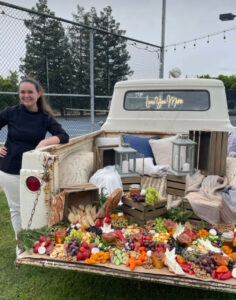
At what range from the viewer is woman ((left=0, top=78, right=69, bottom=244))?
268cm

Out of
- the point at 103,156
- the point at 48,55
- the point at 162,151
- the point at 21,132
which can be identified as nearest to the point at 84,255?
the point at 21,132

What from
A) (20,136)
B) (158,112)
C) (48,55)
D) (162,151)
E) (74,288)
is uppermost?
(48,55)

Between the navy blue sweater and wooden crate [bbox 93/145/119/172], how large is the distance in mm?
426

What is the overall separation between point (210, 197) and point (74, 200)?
47.2 inches

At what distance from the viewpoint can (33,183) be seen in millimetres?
2199

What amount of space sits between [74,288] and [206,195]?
147cm

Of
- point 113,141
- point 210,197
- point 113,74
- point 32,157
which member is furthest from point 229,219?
point 113,74

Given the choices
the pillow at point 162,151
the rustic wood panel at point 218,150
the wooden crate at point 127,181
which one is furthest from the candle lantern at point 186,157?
the pillow at point 162,151

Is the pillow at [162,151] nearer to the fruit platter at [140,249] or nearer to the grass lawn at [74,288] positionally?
the fruit platter at [140,249]

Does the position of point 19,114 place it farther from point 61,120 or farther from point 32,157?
point 61,120

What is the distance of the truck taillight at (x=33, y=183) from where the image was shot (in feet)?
7.19

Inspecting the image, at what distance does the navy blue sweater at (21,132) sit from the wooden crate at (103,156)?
1.40ft

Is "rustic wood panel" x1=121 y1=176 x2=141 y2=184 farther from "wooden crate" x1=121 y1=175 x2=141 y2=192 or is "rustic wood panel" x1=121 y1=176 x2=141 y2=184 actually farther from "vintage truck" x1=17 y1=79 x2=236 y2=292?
"vintage truck" x1=17 y1=79 x2=236 y2=292

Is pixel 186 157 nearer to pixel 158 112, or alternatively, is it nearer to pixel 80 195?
pixel 80 195
